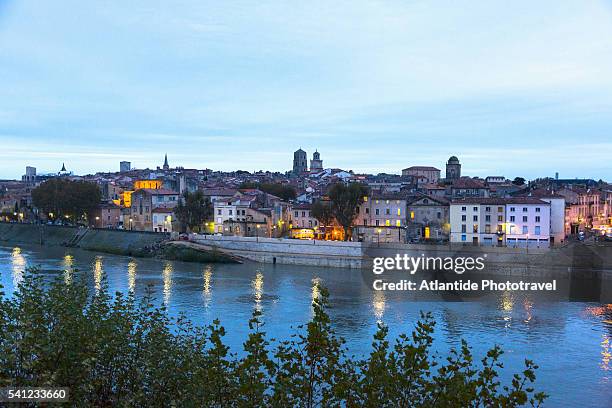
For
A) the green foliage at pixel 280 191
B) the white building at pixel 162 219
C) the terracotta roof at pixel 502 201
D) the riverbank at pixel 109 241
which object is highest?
the green foliage at pixel 280 191

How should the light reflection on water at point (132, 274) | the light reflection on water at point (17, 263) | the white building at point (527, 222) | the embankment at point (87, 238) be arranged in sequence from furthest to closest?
the embankment at point (87, 238)
the white building at point (527, 222)
the light reflection on water at point (17, 263)
the light reflection on water at point (132, 274)

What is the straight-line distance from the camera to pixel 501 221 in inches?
1548

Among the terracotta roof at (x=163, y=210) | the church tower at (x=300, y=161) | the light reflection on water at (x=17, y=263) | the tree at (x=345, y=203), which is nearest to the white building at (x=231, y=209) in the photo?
the terracotta roof at (x=163, y=210)

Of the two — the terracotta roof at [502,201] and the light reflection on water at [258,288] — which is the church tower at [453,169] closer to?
the terracotta roof at [502,201]

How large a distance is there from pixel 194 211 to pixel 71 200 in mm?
15561

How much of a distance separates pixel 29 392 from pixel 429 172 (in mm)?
77255

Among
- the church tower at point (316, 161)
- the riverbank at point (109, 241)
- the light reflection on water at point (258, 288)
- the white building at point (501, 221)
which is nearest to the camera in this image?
the light reflection on water at point (258, 288)

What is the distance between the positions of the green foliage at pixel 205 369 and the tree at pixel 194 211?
3621 centimetres

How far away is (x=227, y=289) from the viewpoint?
91.4ft

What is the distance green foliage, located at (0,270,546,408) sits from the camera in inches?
260

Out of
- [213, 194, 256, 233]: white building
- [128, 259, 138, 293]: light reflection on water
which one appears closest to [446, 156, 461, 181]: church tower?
[213, 194, 256, 233]: white building

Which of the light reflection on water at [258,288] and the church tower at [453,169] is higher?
the church tower at [453,169]

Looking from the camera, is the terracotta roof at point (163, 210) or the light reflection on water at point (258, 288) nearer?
the light reflection on water at point (258, 288)

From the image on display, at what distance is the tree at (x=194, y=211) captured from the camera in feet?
150
